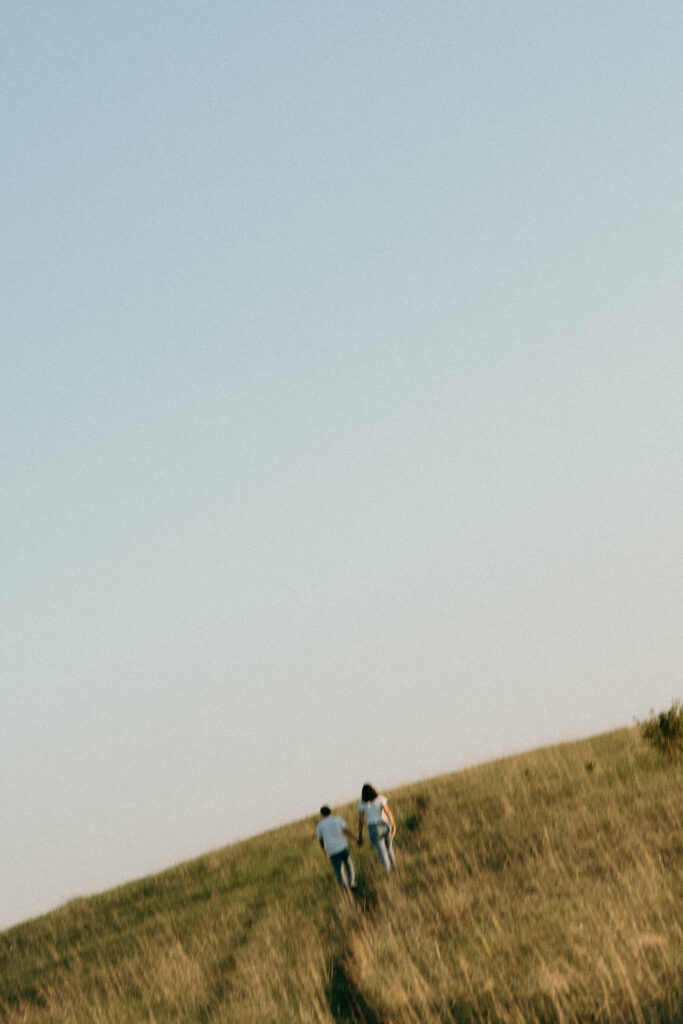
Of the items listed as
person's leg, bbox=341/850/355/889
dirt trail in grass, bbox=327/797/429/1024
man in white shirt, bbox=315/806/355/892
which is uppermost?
man in white shirt, bbox=315/806/355/892

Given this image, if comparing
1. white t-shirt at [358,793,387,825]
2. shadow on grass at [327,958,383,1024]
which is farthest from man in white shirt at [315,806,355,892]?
shadow on grass at [327,958,383,1024]

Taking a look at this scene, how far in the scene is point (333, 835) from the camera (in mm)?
18016

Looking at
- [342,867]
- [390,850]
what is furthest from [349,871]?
[390,850]

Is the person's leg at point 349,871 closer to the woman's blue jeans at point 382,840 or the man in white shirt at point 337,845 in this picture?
the man in white shirt at point 337,845

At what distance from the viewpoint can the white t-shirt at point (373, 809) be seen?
18500 mm

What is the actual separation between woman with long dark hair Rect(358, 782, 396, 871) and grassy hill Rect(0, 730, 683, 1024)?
1.24 ft

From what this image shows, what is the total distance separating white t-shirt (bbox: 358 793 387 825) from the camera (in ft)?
60.7

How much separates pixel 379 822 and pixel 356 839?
567 millimetres

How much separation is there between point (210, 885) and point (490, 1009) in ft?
54.5

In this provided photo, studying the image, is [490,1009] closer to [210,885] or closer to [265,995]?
[265,995]

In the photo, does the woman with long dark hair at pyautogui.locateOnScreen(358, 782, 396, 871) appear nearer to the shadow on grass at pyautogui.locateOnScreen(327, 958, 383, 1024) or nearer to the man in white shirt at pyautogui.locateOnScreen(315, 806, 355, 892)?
the man in white shirt at pyautogui.locateOnScreen(315, 806, 355, 892)

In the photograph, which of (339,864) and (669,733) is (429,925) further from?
(669,733)

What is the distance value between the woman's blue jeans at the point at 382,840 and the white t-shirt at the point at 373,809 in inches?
3.6

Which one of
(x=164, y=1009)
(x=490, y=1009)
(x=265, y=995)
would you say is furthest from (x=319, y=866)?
(x=490, y=1009)
